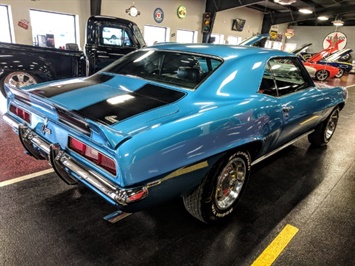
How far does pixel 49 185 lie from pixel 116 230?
1.08 meters

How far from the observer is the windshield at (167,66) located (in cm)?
244

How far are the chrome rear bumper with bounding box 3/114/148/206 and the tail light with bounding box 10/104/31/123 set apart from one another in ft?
0.22

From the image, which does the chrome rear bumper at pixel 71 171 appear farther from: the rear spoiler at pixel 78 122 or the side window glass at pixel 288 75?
the side window glass at pixel 288 75

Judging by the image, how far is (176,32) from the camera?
47.3ft

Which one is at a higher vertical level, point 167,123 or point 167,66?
point 167,66

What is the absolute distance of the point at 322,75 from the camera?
1352 centimetres

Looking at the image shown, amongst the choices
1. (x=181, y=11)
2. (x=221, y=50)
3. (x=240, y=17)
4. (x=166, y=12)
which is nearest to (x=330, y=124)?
(x=221, y=50)

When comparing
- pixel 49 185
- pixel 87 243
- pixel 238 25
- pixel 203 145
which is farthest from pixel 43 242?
pixel 238 25

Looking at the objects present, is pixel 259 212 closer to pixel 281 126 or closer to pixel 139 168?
pixel 281 126

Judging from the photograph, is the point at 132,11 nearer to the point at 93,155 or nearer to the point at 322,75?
the point at 322,75

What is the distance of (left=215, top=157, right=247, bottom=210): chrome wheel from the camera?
2.31 m

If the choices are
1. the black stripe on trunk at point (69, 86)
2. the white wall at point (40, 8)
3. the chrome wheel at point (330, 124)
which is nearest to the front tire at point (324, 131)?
the chrome wheel at point (330, 124)

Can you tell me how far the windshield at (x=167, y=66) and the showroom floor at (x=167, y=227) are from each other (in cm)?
127

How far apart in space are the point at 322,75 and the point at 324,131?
11.0m
